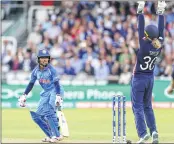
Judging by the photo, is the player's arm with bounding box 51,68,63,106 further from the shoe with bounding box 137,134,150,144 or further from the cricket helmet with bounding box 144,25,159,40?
the cricket helmet with bounding box 144,25,159,40

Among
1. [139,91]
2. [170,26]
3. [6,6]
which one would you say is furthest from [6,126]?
[6,6]

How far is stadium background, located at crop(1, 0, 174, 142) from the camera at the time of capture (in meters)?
23.0

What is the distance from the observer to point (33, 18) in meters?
27.4

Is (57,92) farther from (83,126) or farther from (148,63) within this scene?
(83,126)

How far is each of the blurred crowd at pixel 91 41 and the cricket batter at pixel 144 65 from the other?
35.7 ft

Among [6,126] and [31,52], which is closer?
[6,126]

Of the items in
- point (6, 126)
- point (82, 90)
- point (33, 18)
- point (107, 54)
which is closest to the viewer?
point (6, 126)

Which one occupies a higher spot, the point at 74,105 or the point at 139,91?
the point at 139,91

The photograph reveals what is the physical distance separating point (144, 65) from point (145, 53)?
207 mm

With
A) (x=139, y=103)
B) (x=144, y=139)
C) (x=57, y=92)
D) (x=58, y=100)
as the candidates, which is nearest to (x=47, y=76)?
(x=57, y=92)

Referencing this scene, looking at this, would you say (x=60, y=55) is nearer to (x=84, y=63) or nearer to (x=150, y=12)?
(x=84, y=63)

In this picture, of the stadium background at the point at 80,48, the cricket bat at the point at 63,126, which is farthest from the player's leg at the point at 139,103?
the stadium background at the point at 80,48

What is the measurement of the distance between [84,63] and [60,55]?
3.37 ft

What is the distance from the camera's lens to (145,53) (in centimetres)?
1216
